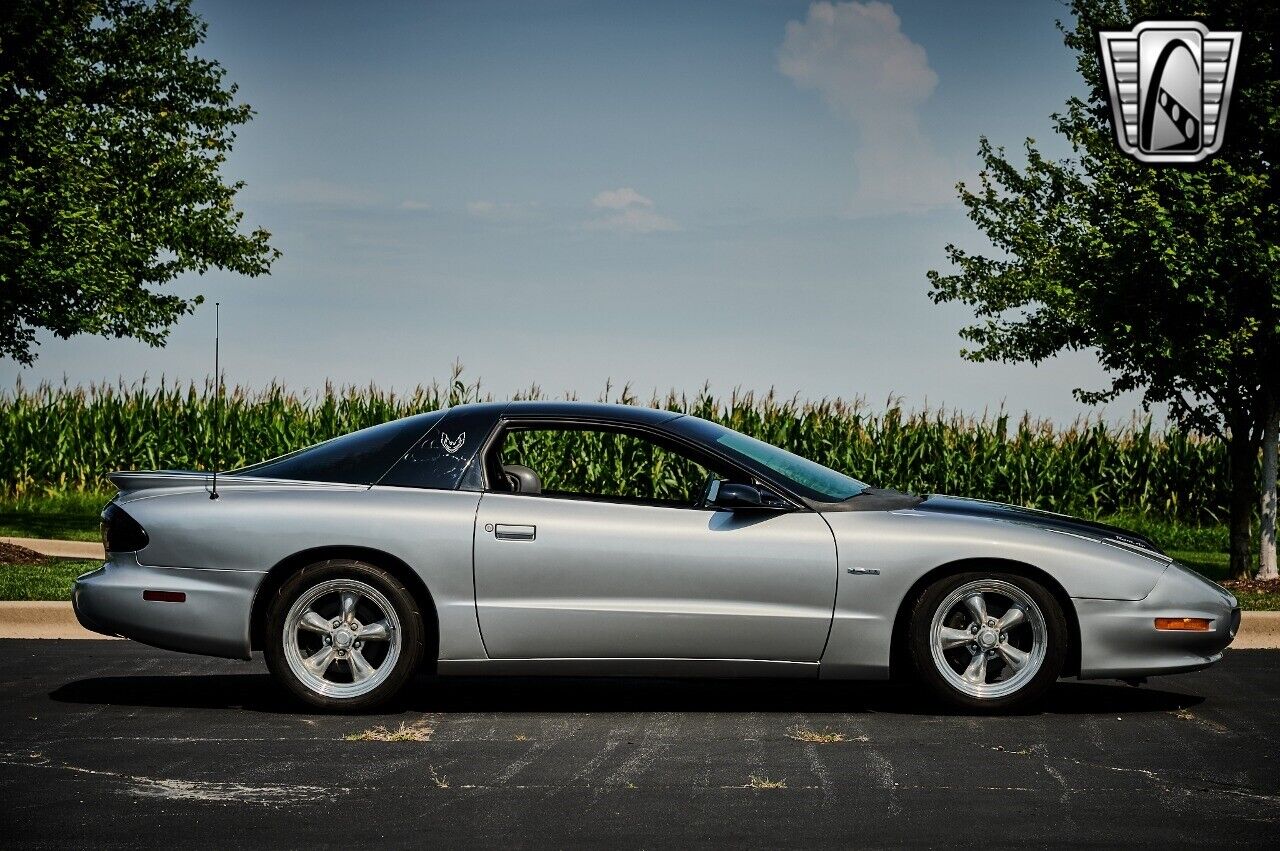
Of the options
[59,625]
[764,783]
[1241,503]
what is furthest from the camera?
[1241,503]

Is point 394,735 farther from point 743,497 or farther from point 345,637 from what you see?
point 743,497

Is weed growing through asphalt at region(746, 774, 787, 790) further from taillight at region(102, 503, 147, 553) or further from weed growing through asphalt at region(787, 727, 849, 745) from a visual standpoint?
taillight at region(102, 503, 147, 553)

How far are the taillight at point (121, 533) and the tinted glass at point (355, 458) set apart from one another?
572mm

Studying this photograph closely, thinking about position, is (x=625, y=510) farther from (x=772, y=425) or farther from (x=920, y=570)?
(x=772, y=425)

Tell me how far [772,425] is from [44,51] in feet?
39.5

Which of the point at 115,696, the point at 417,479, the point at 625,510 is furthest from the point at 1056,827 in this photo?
the point at 115,696

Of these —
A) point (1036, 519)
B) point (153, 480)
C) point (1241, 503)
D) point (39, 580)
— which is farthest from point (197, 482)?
point (1241, 503)

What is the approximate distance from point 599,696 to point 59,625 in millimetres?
4706

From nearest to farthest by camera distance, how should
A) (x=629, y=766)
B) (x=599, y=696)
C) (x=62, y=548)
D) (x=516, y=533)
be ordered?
(x=629, y=766) → (x=516, y=533) → (x=599, y=696) → (x=62, y=548)

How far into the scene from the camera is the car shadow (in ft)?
25.4

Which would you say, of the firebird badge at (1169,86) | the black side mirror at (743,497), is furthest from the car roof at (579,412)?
the firebird badge at (1169,86)

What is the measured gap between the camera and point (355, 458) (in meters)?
7.79

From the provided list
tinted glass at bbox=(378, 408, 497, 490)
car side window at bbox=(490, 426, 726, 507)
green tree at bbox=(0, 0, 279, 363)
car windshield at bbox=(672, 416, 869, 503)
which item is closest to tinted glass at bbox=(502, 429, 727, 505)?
car side window at bbox=(490, 426, 726, 507)

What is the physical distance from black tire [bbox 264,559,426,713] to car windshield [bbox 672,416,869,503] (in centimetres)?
172
